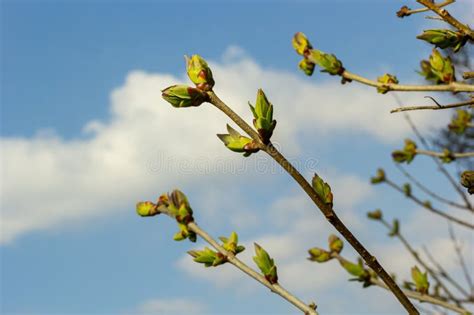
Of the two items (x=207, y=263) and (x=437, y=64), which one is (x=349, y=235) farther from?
(x=437, y=64)

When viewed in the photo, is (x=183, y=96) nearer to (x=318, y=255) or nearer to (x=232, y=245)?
(x=232, y=245)

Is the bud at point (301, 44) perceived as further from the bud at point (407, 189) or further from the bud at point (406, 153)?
the bud at point (407, 189)

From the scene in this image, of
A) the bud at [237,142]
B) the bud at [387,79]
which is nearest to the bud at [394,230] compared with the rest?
the bud at [387,79]

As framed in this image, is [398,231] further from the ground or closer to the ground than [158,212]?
further from the ground

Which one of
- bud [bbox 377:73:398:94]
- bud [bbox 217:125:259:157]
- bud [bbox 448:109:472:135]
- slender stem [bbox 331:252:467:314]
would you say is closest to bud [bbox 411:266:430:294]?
slender stem [bbox 331:252:467:314]

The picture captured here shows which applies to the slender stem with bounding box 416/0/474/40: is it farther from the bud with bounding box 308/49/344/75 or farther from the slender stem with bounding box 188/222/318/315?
the slender stem with bounding box 188/222/318/315


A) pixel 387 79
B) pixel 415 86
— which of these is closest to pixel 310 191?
pixel 415 86

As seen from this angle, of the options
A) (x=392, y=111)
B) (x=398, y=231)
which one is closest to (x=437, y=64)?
(x=392, y=111)
